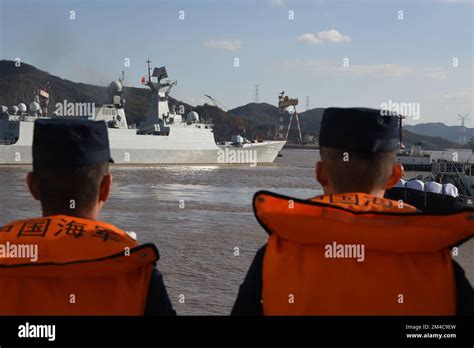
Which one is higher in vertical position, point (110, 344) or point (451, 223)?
point (451, 223)

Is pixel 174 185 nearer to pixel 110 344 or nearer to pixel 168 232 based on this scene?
pixel 168 232

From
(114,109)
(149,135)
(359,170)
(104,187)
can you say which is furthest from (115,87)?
(359,170)

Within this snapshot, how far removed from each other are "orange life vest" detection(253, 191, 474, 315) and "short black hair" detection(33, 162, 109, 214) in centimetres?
62

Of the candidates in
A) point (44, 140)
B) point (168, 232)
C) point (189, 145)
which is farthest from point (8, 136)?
point (44, 140)

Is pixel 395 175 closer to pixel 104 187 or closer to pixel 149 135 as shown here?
pixel 104 187

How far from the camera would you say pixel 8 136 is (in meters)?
44.9

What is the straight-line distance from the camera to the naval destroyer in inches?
1754

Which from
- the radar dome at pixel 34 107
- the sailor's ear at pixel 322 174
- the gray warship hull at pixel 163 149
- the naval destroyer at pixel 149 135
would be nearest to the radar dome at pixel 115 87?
the naval destroyer at pixel 149 135

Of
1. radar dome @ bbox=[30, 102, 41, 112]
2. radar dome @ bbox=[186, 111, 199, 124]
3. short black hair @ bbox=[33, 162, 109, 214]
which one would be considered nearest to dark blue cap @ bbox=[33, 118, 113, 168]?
short black hair @ bbox=[33, 162, 109, 214]

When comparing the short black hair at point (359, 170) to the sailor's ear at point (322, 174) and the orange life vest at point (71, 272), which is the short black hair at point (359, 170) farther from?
the orange life vest at point (71, 272)

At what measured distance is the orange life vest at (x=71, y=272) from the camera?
1892 millimetres

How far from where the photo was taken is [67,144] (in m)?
2.11

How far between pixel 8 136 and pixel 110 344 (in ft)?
153

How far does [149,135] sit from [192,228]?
34.0m
